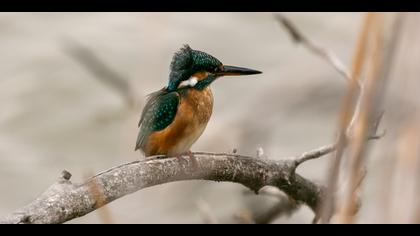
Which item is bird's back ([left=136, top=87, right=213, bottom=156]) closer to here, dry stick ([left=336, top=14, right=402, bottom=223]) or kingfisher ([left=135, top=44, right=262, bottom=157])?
kingfisher ([left=135, top=44, right=262, bottom=157])

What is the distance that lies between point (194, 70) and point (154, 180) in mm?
417

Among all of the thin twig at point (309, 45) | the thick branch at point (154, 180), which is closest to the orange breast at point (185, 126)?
the thick branch at point (154, 180)

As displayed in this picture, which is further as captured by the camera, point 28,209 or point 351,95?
point 28,209

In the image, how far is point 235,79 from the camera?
196 inches

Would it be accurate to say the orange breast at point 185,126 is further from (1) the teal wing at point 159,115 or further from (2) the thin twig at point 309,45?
(2) the thin twig at point 309,45

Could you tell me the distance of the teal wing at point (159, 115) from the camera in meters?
2.05

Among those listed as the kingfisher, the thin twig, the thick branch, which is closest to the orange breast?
the kingfisher

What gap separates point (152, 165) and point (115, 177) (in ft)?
0.56

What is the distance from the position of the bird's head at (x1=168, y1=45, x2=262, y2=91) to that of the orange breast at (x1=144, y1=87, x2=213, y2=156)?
0.03 meters

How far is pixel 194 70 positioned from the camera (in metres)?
2.00

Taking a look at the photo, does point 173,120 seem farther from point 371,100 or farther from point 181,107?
point 371,100
